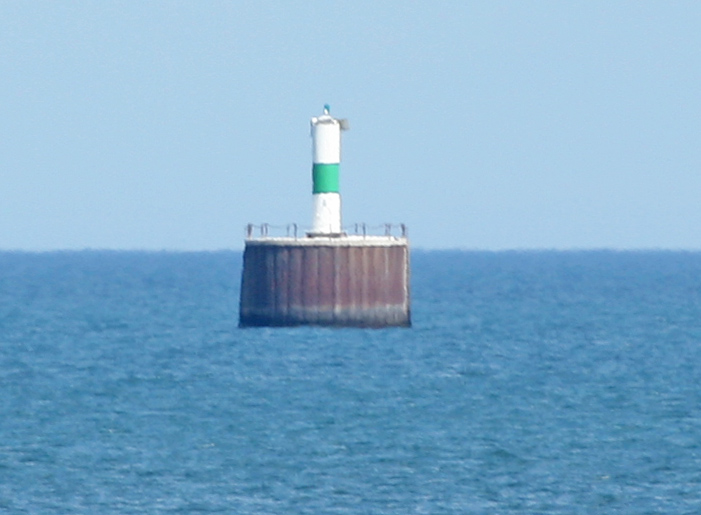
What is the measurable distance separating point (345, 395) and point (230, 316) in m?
23.3

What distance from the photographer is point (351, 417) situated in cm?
3017

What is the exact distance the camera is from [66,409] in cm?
3169

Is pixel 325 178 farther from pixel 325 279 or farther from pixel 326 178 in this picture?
pixel 325 279

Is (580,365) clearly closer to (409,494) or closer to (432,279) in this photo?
(409,494)

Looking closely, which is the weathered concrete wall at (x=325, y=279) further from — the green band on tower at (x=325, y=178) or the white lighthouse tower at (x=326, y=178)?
the green band on tower at (x=325, y=178)

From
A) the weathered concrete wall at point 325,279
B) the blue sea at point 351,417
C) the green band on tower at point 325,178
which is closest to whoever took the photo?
the blue sea at point 351,417

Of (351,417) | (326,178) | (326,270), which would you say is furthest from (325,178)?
(351,417)

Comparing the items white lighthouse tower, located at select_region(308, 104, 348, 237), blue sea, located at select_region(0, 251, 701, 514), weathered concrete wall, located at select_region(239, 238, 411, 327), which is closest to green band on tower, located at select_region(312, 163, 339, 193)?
white lighthouse tower, located at select_region(308, 104, 348, 237)

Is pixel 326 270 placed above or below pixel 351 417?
above

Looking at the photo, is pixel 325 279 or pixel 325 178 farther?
pixel 325 178

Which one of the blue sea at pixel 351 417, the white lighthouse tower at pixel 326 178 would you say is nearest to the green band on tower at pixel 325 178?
the white lighthouse tower at pixel 326 178

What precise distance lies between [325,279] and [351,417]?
9.94 meters

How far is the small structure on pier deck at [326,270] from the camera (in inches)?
1565

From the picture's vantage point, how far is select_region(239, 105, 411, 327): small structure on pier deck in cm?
3975
